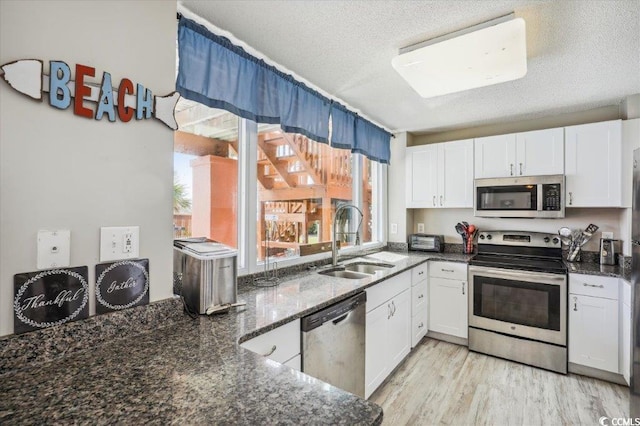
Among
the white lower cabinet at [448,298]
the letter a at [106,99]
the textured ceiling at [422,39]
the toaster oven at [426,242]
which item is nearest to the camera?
the letter a at [106,99]

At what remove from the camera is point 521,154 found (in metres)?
3.05

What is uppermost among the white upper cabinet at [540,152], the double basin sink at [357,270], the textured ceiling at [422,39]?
the textured ceiling at [422,39]

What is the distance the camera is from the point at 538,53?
1.92m

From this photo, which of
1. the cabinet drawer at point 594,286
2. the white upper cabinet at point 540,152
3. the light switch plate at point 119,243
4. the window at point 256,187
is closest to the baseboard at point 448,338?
the cabinet drawer at point 594,286

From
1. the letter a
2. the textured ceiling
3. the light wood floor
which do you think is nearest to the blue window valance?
the textured ceiling

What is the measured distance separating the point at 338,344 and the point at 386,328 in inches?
30.0

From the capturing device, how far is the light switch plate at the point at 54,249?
0.95 m

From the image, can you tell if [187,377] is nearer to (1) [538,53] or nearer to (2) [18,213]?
(2) [18,213]

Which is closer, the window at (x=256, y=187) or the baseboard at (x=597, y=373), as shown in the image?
the window at (x=256, y=187)

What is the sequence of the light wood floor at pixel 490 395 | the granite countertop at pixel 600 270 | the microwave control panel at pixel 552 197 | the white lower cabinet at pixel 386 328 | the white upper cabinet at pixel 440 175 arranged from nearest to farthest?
the light wood floor at pixel 490 395, the white lower cabinet at pixel 386 328, the granite countertop at pixel 600 270, the microwave control panel at pixel 552 197, the white upper cabinet at pixel 440 175

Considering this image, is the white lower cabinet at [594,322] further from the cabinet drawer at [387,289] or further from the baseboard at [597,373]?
the cabinet drawer at [387,289]

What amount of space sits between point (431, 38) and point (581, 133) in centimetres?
204

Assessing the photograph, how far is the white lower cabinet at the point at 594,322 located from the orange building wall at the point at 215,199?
2.81 meters

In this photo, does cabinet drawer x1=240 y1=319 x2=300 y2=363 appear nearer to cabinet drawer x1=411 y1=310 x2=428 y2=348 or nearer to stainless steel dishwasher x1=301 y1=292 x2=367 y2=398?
stainless steel dishwasher x1=301 y1=292 x2=367 y2=398
